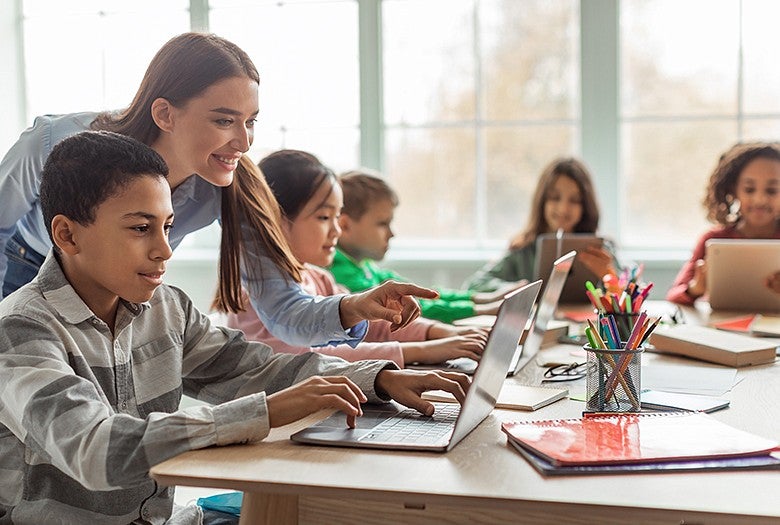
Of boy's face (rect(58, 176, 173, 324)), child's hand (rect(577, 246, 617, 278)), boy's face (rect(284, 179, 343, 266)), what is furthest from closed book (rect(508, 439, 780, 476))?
child's hand (rect(577, 246, 617, 278))

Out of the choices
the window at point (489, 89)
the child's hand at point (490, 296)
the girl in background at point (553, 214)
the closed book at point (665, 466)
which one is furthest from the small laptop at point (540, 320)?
the window at point (489, 89)

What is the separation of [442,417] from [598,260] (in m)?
1.47

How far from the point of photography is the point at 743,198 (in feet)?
10.4

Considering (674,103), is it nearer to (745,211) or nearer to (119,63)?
(745,211)

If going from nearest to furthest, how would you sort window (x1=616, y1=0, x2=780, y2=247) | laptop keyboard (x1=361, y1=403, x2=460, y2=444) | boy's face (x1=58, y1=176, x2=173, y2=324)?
laptop keyboard (x1=361, y1=403, x2=460, y2=444) → boy's face (x1=58, y1=176, x2=173, y2=324) → window (x1=616, y1=0, x2=780, y2=247)

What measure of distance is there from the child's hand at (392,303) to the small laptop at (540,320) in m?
0.29

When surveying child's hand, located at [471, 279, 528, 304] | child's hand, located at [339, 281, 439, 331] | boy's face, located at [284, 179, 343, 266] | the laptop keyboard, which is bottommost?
child's hand, located at [471, 279, 528, 304]

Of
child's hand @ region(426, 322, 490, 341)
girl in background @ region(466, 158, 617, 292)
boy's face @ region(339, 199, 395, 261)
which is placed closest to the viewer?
child's hand @ region(426, 322, 490, 341)

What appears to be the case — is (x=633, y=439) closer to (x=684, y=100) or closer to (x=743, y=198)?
(x=743, y=198)

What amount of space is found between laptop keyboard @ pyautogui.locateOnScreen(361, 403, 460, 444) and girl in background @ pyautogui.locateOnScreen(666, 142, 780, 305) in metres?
1.80

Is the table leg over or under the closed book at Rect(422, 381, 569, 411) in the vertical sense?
under

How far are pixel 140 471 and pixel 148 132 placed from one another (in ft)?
2.67

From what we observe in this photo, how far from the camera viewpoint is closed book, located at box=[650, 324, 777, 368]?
6.13 feet

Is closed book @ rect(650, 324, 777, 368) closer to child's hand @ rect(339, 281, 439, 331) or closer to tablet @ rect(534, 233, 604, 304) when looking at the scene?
tablet @ rect(534, 233, 604, 304)
